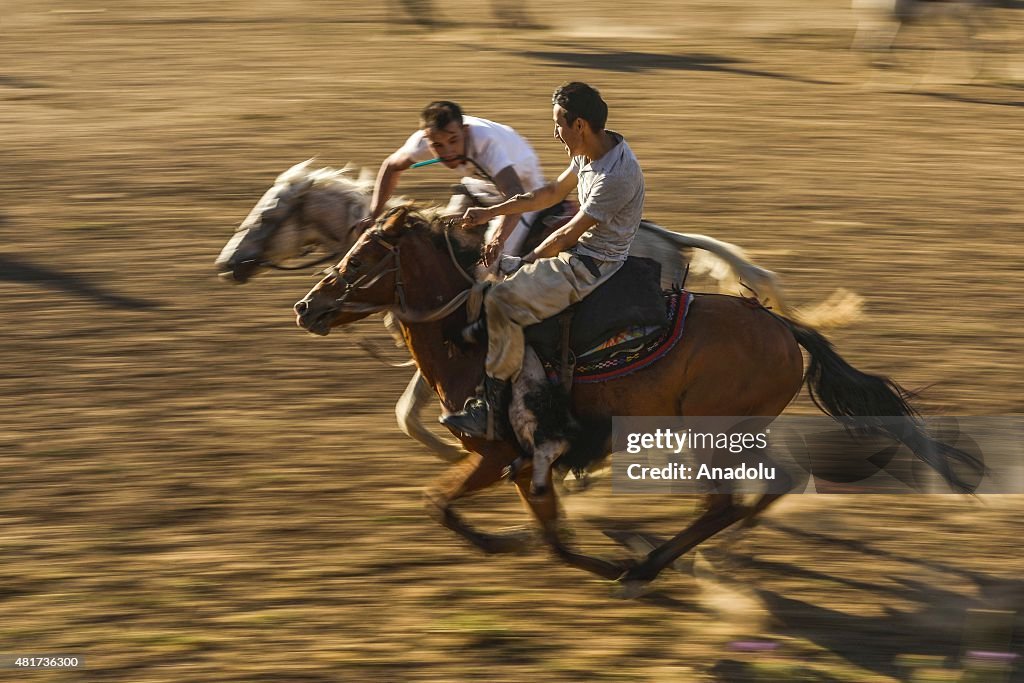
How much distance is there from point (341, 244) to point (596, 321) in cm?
209

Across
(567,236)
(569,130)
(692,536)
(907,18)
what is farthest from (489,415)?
(907,18)

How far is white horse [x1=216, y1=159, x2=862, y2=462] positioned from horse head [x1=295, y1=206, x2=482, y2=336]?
81 centimetres

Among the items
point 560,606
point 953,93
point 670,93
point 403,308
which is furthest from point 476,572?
point 953,93

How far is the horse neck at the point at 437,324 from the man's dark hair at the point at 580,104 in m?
0.96

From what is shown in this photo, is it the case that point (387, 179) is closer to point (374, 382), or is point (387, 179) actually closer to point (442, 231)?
point (442, 231)

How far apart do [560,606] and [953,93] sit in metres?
12.9

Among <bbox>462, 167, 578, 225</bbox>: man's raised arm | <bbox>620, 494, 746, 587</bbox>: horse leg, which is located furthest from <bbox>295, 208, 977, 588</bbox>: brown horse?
<bbox>462, 167, 578, 225</bbox>: man's raised arm

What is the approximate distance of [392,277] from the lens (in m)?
5.73

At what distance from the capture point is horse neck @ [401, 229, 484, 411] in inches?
227

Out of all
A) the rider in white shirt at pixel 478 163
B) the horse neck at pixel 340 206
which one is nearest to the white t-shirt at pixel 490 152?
the rider in white shirt at pixel 478 163

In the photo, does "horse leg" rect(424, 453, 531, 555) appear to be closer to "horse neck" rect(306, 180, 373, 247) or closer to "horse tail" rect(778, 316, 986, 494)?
"horse tail" rect(778, 316, 986, 494)

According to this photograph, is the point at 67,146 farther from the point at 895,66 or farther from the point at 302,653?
the point at 895,66

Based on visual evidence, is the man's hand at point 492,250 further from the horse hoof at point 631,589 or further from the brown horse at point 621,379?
the horse hoof at point 631,589

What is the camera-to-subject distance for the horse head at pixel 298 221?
7094 mm
